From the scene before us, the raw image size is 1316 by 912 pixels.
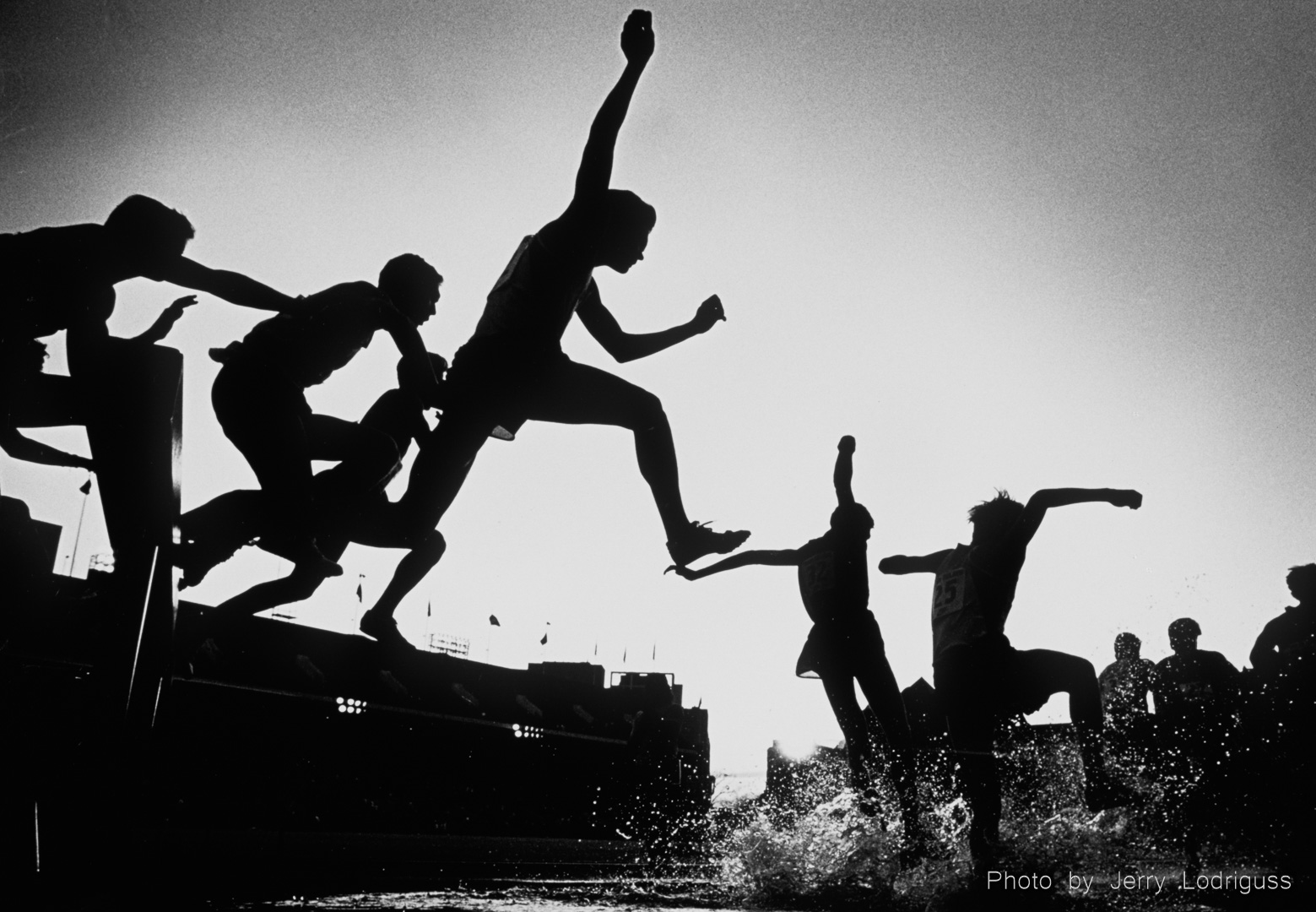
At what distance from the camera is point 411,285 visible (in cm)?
385

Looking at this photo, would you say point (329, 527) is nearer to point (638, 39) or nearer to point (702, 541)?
point (702, 541)

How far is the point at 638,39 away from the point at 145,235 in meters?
1.92

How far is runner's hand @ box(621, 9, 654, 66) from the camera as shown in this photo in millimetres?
3023

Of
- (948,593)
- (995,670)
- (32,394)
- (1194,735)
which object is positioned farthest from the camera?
(1194,735)

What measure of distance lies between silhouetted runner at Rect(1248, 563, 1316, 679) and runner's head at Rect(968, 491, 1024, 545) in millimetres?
2492

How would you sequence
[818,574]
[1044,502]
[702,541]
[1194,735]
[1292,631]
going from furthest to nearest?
[1292,631] → [818,574] → [1194,735] → [1044,502] → [702,541]

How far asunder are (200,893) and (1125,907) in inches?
129

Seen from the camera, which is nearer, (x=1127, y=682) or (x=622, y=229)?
(x=622, y=229)

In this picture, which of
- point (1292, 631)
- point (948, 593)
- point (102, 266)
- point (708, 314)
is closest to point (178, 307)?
point (102, 266)

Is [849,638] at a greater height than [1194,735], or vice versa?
[849,638]

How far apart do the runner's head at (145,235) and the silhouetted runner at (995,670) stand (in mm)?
4168

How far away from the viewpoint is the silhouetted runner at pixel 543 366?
11.1ft

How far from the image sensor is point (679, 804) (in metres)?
19.9

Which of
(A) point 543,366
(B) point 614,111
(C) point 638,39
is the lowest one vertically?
(A) point 543,366
